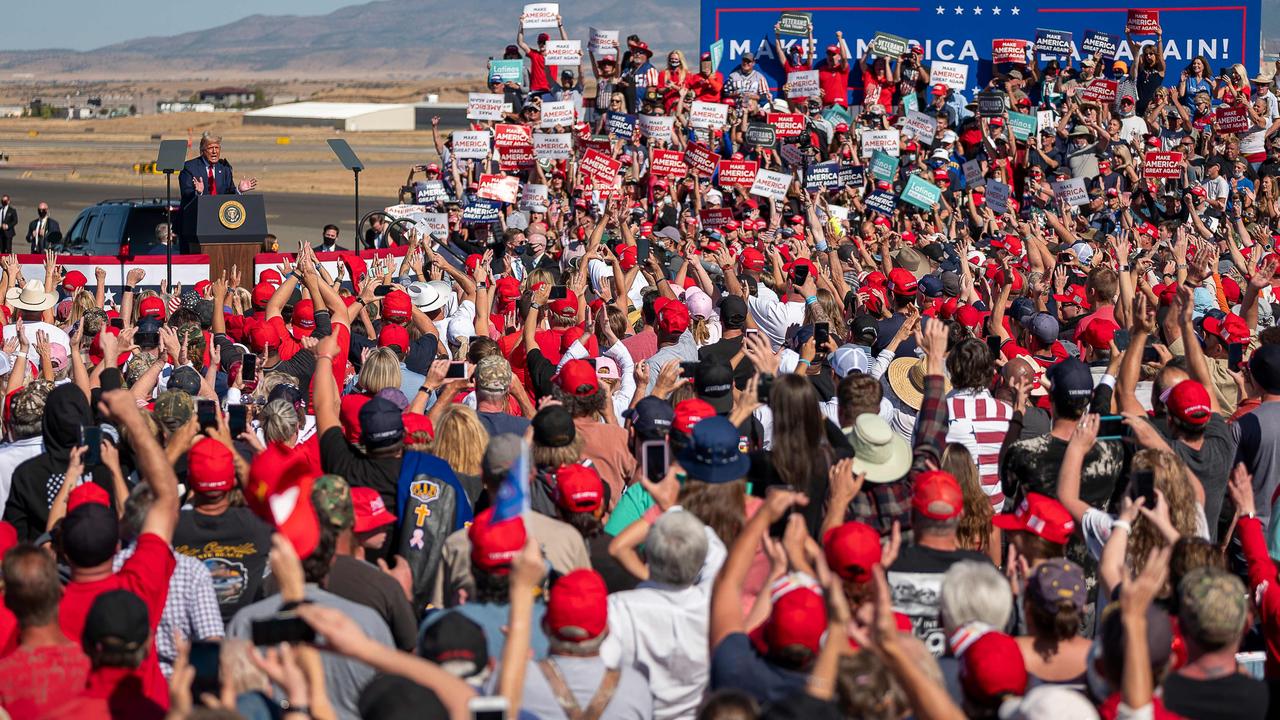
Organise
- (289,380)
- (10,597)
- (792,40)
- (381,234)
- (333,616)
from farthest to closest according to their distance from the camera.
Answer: (792,40) → (381,234) → (289,380) → (10,597) → (333,616)

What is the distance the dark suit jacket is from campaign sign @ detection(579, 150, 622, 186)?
432cm

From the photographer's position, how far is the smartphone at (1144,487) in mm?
5504

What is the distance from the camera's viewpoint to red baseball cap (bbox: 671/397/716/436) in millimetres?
6344

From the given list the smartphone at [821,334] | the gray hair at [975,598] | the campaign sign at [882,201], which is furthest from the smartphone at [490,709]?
the campaign sign at [882,201]

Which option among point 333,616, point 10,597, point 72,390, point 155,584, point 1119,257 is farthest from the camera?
point 1119,257

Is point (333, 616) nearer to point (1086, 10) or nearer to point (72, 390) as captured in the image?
point (72, 390)

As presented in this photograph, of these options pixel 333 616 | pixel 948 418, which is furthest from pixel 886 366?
pixel 333 616

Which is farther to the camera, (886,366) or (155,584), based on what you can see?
(886,366)

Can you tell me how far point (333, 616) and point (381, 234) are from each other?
55.4ft

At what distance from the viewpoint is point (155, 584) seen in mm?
4848

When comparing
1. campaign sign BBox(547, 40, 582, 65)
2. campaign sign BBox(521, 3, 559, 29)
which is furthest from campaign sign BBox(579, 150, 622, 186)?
campaign sign BBox(521, 3, 559, 29)

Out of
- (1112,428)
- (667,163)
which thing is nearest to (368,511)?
(1112,428)

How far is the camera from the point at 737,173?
20406 millimetres

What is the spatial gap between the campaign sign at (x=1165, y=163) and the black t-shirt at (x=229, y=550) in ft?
54.7
